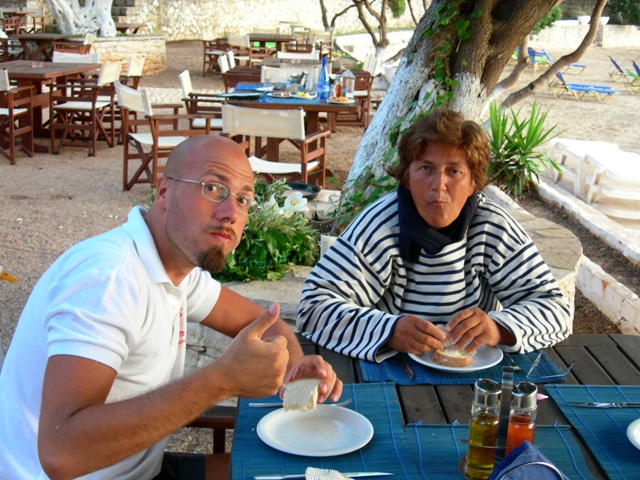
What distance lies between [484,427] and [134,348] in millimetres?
774

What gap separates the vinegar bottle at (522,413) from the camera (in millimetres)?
1562

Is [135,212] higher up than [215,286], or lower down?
higher up

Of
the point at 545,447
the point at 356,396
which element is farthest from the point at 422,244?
the point at 545,447

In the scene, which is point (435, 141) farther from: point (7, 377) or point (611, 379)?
point (7, 377)

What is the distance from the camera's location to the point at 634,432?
5.82 feet

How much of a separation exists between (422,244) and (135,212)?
1.00 meters

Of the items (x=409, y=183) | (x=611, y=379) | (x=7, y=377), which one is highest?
(x=409, y=183)

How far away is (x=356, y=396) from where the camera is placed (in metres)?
1.96

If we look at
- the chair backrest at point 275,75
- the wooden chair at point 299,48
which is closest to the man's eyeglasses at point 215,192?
the chair backrest at point 275,75

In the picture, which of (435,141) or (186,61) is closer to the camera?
(435,141)

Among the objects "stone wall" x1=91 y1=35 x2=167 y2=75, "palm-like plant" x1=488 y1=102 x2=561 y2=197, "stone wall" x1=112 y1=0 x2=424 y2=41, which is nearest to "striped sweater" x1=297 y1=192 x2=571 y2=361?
"palm-like plant" x1=488 y1=102 x2=561 y2=197

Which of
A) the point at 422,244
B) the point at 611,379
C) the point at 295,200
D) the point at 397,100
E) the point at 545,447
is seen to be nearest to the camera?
the point at 545,447

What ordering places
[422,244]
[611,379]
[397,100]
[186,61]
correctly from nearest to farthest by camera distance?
[611,379] → [422,244] → [397,100] → [186,61]

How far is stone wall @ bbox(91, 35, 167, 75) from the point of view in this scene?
1600cm
